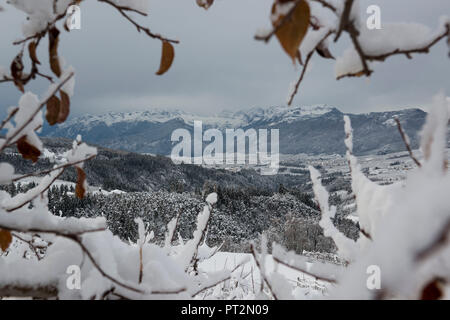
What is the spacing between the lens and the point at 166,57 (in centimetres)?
62

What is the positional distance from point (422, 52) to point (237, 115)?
195633 millimetres

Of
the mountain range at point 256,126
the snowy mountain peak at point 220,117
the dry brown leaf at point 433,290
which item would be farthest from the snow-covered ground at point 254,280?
the snowy mountain peak at point 220,117

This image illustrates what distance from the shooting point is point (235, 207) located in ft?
59.6

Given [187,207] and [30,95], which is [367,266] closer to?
[30,95]

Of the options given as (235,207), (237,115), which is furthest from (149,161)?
(237,115)

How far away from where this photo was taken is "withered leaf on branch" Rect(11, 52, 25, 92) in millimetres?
635

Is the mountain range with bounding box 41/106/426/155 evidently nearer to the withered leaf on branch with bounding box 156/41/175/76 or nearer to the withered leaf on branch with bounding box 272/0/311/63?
the withered leaf on branch with bounding box 156/41/175/76

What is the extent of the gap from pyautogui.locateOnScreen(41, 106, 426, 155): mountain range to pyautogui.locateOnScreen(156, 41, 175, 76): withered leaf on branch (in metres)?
129

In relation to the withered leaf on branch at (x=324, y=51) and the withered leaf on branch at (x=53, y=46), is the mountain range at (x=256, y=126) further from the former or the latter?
the withered leaf on branch at (x=53, y=46)

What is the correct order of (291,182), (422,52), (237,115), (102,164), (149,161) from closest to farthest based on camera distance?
(422,52) < (102,164) < (149,161) < (291,182) < (237,115)

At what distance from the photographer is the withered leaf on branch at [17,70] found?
0.63 m

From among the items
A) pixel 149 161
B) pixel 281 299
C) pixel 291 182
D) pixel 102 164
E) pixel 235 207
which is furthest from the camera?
pixel 291 182

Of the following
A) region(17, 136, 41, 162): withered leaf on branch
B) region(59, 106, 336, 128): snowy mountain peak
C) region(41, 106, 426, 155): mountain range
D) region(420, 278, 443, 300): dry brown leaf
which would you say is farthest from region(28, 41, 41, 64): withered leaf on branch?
region(59, 106, 336, 128): snowy mountain peak

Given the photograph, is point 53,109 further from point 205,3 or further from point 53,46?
point 205,3
